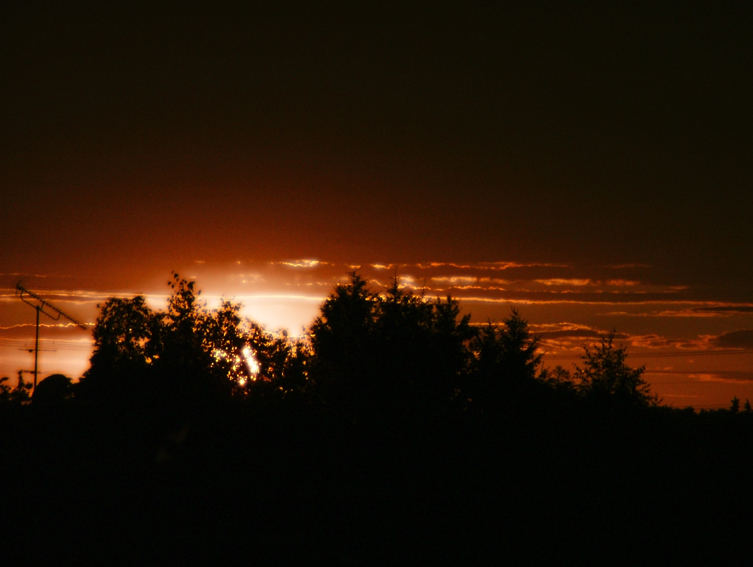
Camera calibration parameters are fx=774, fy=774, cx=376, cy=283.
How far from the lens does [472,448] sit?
35.4m

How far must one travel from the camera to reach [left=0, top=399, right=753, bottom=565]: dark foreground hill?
14.6m

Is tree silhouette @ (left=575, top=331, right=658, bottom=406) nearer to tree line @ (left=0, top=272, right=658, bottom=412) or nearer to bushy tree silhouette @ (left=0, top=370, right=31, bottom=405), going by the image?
tree line @ (left=0, top=272, right=658, bottom=412)

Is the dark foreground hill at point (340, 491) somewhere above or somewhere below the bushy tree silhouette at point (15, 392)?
below

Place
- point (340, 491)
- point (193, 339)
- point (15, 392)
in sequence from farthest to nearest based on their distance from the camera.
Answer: point (193, 339) → point (340, 491) → point (15, 392)

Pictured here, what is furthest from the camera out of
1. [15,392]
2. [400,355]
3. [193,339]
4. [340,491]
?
[193,339]

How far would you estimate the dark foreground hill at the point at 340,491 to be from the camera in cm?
1463

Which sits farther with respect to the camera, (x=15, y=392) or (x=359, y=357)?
(x=359, y=357)

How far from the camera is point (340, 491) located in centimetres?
2031

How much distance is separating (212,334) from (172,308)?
4848 millimetres

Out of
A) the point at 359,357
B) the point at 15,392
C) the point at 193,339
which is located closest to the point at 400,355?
the point at 359,357

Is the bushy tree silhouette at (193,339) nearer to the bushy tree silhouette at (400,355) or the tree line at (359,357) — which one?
the tree line at (359,357)

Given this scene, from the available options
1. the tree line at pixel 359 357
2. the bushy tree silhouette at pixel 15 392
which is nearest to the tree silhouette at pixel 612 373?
the tree line at pixel 359 357

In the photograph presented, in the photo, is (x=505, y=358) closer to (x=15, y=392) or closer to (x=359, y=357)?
(x=359, y=357)

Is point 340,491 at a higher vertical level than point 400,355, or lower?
lower
